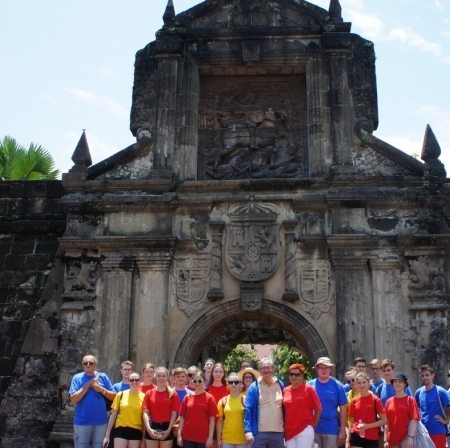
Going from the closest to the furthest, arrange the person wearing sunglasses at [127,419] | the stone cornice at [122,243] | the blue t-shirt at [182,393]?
the person wearing sunglasses at [127,419], the blue t-shirt at [182,393], the stone cornice at [122,243]

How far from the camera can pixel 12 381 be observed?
12.0 metres

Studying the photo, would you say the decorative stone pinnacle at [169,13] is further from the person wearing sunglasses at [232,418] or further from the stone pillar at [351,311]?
the person wearing sunglasses at [232,418]

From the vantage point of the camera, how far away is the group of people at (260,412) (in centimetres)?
776

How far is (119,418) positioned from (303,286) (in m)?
4.57

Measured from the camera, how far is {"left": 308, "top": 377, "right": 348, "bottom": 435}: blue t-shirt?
8055 millimetres

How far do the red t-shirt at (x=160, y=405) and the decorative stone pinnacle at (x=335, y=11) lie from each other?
8192mm

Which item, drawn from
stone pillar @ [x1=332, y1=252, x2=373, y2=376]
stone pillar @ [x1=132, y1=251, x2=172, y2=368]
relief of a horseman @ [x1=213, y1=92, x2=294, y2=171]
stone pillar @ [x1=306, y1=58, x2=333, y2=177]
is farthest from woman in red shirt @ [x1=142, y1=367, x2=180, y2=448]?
relief of a horseman @ [x1=213, y1=92, x2=294, y2=171]

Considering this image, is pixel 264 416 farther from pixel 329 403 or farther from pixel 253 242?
pixel 253 242

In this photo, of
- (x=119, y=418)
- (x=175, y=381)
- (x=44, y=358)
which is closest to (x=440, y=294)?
(x=175, y=381)

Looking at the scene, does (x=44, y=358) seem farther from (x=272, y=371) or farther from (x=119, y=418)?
(x=272, y=371)

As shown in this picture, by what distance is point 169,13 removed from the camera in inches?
535

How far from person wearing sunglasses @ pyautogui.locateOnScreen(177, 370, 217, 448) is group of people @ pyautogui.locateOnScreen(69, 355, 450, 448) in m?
0.01

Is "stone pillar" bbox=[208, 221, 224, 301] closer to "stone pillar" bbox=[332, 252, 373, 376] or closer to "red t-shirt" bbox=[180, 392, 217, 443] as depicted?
"stone pillar" bbox=[332, 252, 373, 376]

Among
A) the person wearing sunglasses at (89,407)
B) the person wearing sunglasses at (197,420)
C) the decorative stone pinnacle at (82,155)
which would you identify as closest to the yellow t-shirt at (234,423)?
the person wearing sunglasses at (197,420)
